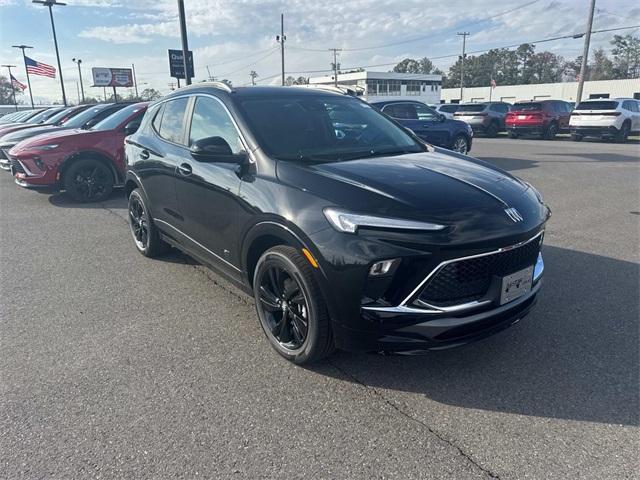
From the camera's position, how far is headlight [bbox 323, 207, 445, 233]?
259cm

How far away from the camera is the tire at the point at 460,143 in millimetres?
13039

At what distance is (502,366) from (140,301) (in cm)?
311

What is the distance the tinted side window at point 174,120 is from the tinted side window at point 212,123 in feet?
0.84

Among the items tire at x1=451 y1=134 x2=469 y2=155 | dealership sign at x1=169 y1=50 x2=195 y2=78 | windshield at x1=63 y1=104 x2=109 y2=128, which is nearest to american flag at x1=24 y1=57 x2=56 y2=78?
dealership sign at x1=169 y1=50 x2=195 y2=78

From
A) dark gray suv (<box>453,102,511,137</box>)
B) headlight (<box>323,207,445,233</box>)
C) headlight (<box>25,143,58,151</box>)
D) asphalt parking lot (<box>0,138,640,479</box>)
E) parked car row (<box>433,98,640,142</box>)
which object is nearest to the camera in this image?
asphalt parking lot (<box>0,138,640,479</box>)

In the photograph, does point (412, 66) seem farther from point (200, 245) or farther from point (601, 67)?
point (200, 245)

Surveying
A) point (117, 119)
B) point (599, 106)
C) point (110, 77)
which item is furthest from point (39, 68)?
point (599, 106)

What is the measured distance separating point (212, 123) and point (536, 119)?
21.0 metres

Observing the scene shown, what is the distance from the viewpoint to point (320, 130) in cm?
384

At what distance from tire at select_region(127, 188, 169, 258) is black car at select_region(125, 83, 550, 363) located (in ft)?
3.62

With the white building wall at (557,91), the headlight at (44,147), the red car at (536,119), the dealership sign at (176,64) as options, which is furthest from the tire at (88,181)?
the white building wall at (557,91)

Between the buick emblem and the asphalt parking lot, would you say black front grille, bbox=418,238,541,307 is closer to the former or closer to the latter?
the buick emblem

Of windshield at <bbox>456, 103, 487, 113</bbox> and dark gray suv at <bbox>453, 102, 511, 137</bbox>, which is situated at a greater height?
windshield at <bbox>456, 103, 487, 113</bbox>

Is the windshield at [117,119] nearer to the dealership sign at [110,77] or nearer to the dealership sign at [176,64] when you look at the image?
the dealership sign at [176,64]
